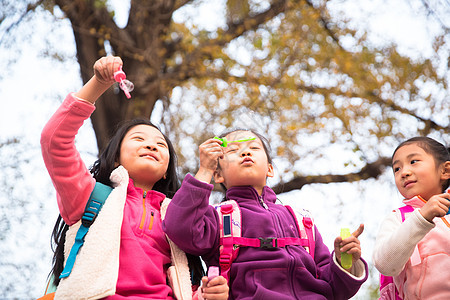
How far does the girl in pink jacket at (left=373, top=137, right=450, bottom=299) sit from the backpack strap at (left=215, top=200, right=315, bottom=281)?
1.29 ft

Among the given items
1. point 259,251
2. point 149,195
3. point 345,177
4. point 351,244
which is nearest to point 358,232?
point 351,244

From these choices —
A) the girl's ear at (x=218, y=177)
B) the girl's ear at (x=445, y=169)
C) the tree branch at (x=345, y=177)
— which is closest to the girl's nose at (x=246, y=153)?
the girl's ear at (x=218, y=177)

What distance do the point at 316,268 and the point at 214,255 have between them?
549 millimetres

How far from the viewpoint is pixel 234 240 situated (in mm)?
2705

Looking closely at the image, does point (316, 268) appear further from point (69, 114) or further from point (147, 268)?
point (69, 114)

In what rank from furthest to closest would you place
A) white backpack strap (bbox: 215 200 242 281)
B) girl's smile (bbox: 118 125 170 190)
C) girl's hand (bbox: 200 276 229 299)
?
girl's smile (bbox: 118 125 170 190)
white backpack strap (bbox: 215 200 242 281)
girl's hand (bbox: 200 276 229 299)

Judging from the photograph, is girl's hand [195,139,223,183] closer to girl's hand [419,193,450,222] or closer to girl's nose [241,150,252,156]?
girl's nose [241,150,252,156]

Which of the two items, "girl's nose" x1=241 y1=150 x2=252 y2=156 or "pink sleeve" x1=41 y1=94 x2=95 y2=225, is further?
"girl's nose" x1=241 y1=150 x2=252 y2=156

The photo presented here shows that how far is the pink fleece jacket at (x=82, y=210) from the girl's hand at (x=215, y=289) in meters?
0.32

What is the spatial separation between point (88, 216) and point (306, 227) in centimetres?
118

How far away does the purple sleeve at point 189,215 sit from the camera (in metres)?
2.54

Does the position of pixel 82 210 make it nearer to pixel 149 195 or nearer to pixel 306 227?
pixel 149 195

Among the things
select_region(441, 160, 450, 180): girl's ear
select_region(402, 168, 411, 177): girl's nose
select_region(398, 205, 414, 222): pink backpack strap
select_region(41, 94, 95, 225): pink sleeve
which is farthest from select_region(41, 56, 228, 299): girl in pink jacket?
select_region(441, 160, 450, 180): girl's ear

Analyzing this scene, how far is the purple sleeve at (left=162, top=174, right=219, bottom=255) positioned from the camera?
8.34 feet
